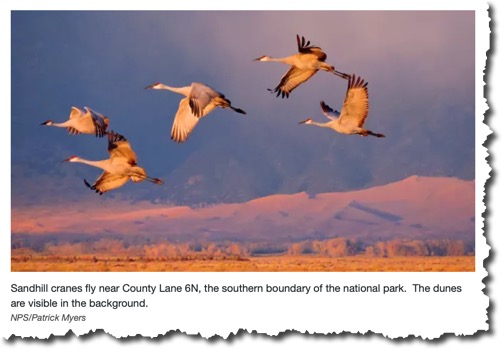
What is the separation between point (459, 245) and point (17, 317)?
4.93 metres

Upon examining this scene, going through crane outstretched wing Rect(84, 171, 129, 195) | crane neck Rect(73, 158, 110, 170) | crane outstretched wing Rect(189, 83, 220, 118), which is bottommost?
crane outstretched wing Rect(84, 171, 129, 195)

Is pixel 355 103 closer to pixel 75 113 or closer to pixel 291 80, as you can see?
pixel 291 80

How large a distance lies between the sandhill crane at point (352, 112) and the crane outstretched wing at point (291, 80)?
376 mm

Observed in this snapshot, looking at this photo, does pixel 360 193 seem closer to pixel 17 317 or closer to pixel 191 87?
pixel 191 87

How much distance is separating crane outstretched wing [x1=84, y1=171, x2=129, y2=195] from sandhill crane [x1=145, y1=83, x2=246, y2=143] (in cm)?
76

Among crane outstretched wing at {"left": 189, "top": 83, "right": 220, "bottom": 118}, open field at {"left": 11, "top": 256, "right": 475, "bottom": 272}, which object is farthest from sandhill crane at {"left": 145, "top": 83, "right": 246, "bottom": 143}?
open field at {"left": 11, "top": 256, "right": 475, "bottom": 272}

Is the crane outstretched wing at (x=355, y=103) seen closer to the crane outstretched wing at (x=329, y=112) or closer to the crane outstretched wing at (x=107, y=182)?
the crane outstretched wing at (x=329, y=112)

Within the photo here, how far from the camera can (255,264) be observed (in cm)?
1353

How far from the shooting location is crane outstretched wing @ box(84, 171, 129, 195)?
13.5m

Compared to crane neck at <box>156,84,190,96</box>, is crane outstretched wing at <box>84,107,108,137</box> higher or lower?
lower

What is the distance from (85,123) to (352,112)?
119 inches

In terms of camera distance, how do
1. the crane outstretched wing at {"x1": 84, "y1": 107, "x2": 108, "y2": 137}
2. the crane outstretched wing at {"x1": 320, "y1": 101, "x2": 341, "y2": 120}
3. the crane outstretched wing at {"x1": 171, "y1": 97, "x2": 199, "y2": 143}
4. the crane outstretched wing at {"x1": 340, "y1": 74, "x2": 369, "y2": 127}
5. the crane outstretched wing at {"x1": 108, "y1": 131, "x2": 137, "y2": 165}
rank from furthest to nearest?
the crane outstretched wing at {"x1": 320, "y1": 101, "x2": 341, "y2": 120}
the crane outstretched wing at {"x1": 171, "y1": 97, "x2": 199, "y2": 143}
the crane outstretched wing at {"x1": 84, "y1": 107, "x2": 108, "y2": 137}
the crane outstretched wing at {"x1": 340, "y1": 74, "x2": 369, "y2": 127}
the crane outstretched wing at {"x1": 108, "y1": 131, "x2": 137, "y2": 165}

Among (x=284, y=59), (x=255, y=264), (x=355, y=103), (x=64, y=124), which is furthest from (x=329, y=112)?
(x=64, y=124)

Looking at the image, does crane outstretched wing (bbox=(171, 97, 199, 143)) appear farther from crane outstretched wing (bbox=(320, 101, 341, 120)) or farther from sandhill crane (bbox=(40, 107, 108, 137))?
crane outstretched wing (bbox=(320, 101, 341, 120))
